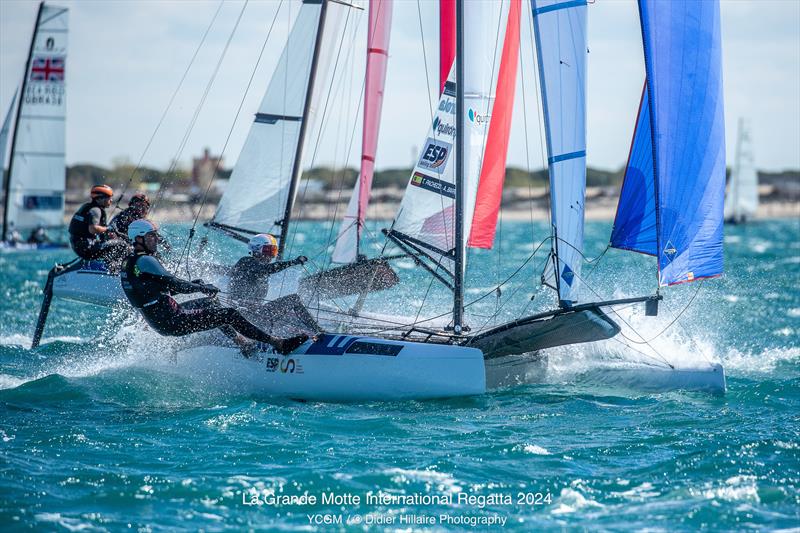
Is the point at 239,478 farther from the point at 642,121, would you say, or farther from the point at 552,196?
the point at 642,121

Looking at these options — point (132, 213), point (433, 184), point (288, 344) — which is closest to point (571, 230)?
point (433, 184)

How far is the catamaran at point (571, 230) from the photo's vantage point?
27.9ft

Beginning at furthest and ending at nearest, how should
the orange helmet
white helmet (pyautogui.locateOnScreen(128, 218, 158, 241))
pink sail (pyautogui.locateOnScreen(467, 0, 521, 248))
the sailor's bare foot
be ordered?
the orange helmet → pink sail (pyautogui.locateOnScreen(467, 0, 521, 248)) → the sailor's bare foot → white helmet (pyautogui.locateOnScreen(128, 218, 158, 241))

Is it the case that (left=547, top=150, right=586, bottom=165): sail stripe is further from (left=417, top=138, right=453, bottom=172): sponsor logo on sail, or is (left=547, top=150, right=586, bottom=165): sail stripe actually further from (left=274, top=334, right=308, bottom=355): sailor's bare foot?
(left=274, top=334, right=308, bottom=355): sailor's bare foot

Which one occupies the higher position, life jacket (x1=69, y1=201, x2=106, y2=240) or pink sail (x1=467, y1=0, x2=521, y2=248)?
pink sail (x1=467, y1=0, x2=521, y2=248)

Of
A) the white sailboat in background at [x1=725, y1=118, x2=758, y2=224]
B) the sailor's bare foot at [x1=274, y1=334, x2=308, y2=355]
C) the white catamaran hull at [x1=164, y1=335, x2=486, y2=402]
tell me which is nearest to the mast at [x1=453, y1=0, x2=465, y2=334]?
the white catamaran hull at [x1=164, y1=335, x2=486, y2=402]

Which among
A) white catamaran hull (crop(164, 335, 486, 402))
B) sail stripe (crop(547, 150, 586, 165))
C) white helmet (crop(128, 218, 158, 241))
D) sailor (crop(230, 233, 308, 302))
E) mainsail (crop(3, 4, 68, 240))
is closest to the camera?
white catamaran hull (crop(164, 335, 486, 402))

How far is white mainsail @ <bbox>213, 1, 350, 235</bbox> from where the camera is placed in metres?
11.7

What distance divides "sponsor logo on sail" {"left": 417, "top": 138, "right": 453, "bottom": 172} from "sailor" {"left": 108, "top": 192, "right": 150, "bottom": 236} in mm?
3093

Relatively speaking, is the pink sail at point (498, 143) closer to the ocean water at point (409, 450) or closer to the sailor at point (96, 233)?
the ocean water at point (409, 450)

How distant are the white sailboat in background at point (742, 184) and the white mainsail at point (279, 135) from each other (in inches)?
1769

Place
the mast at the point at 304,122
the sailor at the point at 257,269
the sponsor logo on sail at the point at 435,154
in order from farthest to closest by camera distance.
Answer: the mast at the point at 304,122 → the sponsor logo on sail at the point at 435,154 → the sailor at the point at 257,269

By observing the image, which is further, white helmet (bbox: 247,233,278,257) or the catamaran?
white helmet (bbox: 247,233,278,257)

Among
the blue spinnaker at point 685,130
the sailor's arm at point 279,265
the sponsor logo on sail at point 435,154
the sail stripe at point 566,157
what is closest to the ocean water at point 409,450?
the blue spinnaker at point 685,130
